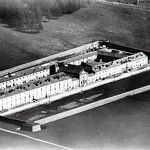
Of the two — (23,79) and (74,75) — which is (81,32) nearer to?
(74,75)

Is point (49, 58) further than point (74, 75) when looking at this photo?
Yes

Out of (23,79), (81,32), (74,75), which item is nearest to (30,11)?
(81,32)

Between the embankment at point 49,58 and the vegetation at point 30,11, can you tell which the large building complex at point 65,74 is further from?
the vegetation at point 30,11

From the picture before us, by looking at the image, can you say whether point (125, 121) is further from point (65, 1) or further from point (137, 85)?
point (65, 1)

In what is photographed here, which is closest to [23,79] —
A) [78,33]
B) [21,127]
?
[21,127]

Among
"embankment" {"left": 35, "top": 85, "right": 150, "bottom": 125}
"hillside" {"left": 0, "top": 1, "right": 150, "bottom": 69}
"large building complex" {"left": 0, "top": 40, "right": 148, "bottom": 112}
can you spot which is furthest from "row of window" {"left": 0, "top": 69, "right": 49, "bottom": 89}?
"embankment" {"left": 35, "top": 85, "right": 150, "bottom": 125}

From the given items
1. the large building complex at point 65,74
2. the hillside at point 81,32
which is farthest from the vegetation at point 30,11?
the large building complex at point 65,74
